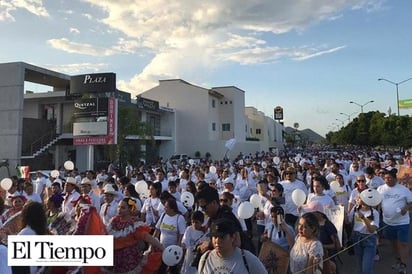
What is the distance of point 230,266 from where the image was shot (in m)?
3.04

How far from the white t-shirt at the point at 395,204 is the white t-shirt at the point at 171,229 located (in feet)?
11.8

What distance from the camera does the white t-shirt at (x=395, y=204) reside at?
21.4 feet

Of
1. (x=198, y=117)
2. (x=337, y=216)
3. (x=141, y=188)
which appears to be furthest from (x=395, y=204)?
(x=198, y=117)

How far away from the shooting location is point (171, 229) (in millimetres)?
5328


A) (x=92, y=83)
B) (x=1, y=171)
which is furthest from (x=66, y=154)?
(x=92, y=83)

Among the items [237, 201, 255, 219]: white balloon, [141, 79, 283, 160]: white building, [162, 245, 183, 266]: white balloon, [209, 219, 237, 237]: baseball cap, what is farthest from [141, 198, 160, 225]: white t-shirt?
[141, 79, 283, 160]: white building

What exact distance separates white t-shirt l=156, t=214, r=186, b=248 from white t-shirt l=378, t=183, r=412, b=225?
359 cm

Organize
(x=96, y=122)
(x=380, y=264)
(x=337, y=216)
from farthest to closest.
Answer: (x=96, y=122) < (x=380, y=264) < (x=337, y=216)

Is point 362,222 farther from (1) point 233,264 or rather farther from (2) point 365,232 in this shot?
(1) point 233,264

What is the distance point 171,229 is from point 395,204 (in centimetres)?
385

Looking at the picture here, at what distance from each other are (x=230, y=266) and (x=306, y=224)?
4.37 ft

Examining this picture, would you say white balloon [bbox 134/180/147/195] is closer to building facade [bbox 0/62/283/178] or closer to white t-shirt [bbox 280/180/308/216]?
white t-shirt [bbox 280/180/308/216]

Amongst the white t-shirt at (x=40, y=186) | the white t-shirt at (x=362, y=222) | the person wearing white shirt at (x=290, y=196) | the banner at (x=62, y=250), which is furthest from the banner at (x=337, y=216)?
the white t-shirt at (x=40, y=186)

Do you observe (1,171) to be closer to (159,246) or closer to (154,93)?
(159,246)
